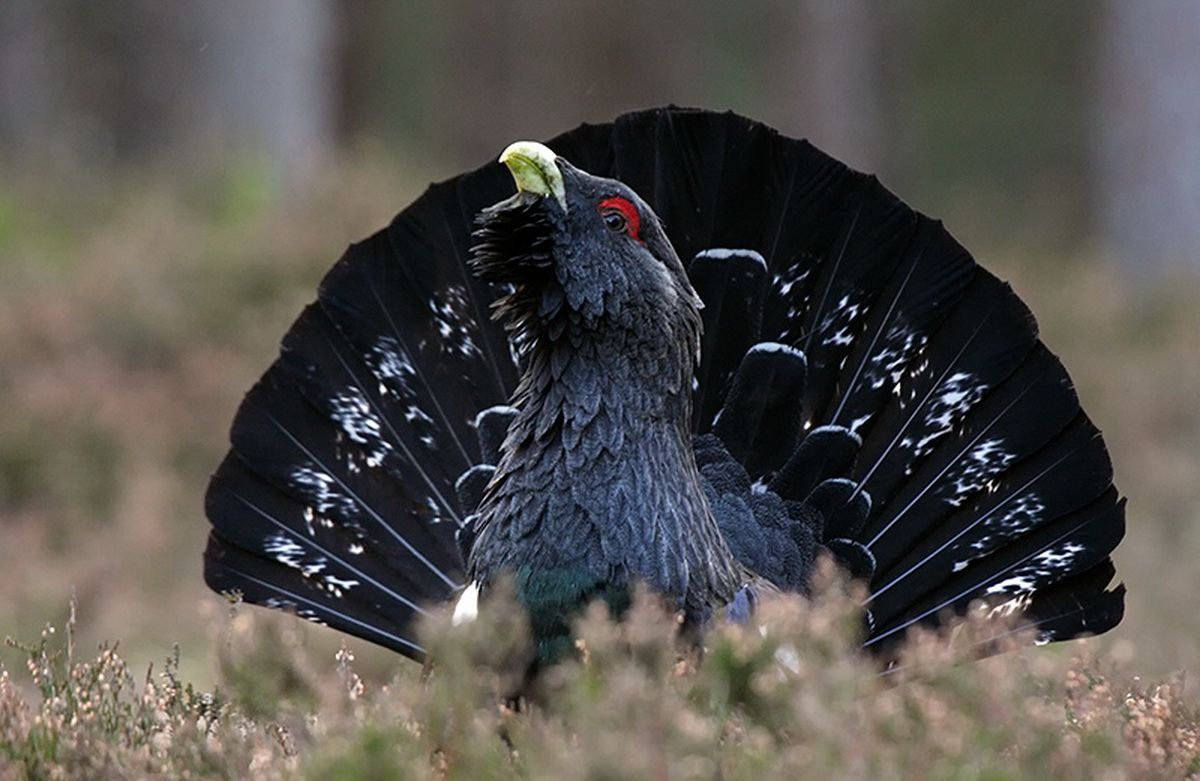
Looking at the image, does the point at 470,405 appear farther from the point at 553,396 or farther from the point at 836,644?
the point at 836,644

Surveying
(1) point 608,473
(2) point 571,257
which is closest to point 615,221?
(2) point 571,257

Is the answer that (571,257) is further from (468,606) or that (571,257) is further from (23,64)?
(23,64)

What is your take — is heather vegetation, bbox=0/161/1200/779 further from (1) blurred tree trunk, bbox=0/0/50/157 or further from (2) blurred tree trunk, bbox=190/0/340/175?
(1) blurred tree trunk, bbox=0/0/50/157

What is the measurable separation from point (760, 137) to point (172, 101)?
11.7 meters

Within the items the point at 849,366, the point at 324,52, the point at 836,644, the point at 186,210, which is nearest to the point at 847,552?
the point at 849,366

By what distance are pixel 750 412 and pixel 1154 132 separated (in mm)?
10304

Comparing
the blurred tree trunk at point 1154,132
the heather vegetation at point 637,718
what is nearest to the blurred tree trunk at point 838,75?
the blurred tree trunk at point 1154,132

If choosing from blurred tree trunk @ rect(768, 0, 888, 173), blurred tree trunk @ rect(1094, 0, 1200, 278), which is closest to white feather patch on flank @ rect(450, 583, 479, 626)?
blurred tree trunk @ rect(1094, 0, 1200, 278)

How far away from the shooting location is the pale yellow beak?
13.6 ft

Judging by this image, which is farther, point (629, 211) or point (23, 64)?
point (23, 64)

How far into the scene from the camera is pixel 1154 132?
46.9 ft

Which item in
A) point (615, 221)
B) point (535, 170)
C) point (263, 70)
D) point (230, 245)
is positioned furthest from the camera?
point (263, 70)

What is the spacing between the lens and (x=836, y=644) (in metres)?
3.07

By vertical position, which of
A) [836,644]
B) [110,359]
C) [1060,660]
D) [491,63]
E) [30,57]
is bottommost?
[836,644]
